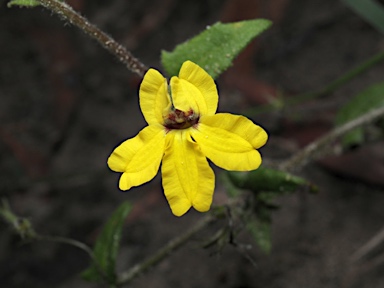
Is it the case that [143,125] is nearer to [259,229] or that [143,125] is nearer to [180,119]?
[259,229]

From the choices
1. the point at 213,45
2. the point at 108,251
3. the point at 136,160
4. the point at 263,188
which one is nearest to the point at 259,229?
the point at 263,188

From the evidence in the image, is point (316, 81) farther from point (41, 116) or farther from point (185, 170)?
point (185, 170)

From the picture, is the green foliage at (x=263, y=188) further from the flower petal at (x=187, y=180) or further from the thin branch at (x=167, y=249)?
the flower petal at (x=187, y=180)

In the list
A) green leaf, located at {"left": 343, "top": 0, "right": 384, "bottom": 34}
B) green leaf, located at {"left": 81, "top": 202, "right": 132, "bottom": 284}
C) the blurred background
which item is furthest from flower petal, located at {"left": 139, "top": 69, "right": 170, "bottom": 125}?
green leaf, located at {"left": 343, "top": 0, "right": 384, "bottom": 34}

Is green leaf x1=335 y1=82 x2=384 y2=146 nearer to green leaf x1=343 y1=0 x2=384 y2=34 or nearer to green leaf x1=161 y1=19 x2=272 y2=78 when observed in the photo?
green leaf x1=343 y1=0 x2=384 y2=34

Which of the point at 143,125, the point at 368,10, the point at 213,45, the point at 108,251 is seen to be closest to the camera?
the point at 213,45

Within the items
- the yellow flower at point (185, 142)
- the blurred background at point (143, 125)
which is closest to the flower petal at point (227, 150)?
the yellow flower at point (185, 142)

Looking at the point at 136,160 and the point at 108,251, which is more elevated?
the point at 136,160
